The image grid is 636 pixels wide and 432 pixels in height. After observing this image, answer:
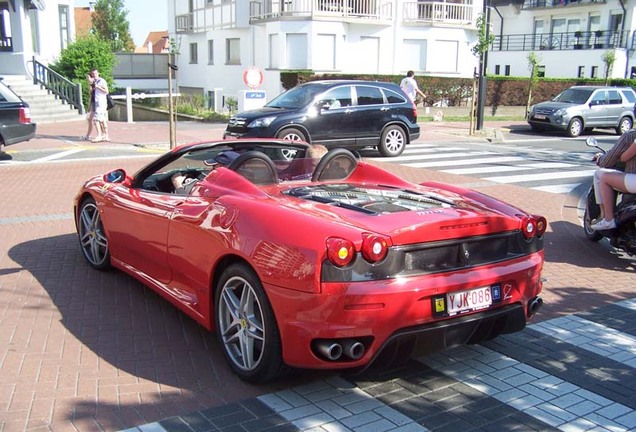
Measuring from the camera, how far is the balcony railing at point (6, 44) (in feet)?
84.5

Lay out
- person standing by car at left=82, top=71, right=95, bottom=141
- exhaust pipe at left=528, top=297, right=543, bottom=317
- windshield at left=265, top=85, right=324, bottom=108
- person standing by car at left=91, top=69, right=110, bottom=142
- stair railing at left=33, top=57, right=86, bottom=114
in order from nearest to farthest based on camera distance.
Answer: exhaust pipe at left=528, top=297, right=543, bottom=317 < windshield at left=265, top=85, right=324, bottom=108 < person standing by car at left=91, top=69, right=110, bottom=142 < person standing by car at left=82, top=71, right=95, bottom=141 < stair railing at left=33, top=57, right=86, bottom=114

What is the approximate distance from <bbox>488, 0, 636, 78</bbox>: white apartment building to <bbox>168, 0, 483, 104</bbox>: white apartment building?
11.3 m

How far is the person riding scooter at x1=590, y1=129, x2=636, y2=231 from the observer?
7223mm

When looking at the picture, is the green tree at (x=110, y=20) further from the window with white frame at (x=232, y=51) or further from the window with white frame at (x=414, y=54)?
the window with white frame at (x=414, y=54)

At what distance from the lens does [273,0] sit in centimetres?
3384

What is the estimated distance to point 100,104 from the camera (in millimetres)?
17781

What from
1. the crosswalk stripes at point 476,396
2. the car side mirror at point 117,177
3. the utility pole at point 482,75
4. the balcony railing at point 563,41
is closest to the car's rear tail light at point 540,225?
the crosswalk stripes at point 476,396

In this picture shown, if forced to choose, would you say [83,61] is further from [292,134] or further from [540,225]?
[540,225]

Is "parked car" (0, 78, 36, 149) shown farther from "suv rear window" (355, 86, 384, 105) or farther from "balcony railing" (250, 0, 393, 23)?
"balcony railing" (250, 0, 393, 23)

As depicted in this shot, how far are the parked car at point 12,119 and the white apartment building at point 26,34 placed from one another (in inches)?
459

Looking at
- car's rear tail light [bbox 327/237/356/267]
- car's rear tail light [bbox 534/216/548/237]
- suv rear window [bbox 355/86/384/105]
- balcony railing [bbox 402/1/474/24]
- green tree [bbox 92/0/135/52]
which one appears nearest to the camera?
car's rear tail light [bbox 327/237/356/267]

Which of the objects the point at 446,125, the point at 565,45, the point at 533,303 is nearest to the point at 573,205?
the point at 533,303

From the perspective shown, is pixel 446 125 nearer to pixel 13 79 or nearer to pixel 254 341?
pixel 13 79

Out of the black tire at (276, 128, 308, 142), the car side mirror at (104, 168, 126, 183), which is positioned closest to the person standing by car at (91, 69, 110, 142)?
the black tire at (276, 128, 308, 142)
